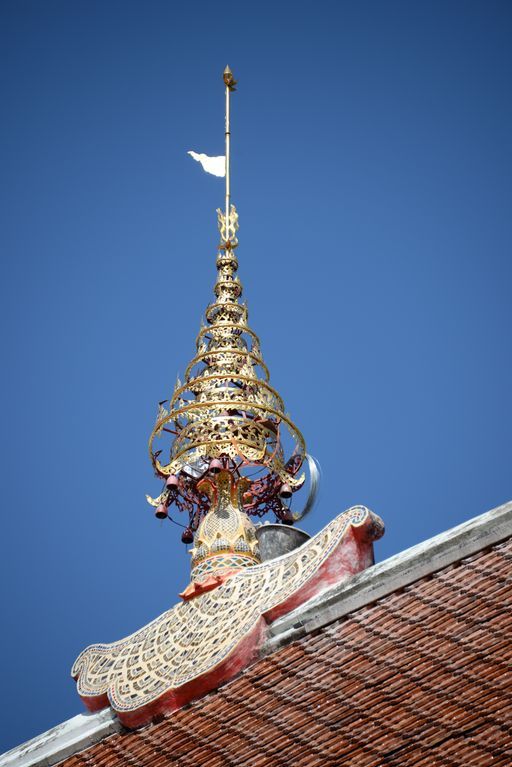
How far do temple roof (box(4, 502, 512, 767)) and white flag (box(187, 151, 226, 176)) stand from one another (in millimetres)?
8412

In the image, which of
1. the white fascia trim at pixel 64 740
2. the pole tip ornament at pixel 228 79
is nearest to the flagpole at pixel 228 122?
the pole tip ornament at pixel 228 79

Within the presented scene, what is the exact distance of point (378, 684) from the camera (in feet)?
28.0

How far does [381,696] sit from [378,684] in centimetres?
13

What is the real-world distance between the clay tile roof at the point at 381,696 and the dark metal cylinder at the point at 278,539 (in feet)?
10.2

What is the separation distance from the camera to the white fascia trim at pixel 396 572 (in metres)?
9.03

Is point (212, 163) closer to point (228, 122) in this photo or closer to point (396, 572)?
point (228, 122)

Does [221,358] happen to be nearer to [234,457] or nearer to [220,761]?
[234,457]

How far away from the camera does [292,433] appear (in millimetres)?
14477

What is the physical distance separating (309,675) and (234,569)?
331 cm

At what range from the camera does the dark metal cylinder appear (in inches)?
501

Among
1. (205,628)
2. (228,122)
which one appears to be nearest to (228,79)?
(228,122)

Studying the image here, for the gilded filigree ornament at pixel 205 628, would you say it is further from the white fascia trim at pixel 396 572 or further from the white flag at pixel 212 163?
the white flag at pixel 212 163

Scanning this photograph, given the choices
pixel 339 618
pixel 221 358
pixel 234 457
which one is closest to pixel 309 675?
pixel 339 618

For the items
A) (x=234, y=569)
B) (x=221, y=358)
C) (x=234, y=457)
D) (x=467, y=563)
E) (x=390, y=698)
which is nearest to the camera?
(x=390, y=698)
